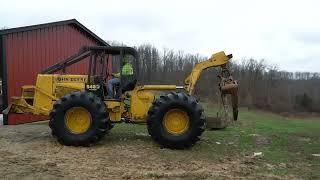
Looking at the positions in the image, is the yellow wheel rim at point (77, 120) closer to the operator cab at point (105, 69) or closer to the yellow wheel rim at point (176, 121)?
the operator cab at point (105, 69)

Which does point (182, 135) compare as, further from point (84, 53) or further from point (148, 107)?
point (84, 53)

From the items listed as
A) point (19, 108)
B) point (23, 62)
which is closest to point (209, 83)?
point (23, 62)

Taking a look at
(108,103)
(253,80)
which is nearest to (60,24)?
(108,103)

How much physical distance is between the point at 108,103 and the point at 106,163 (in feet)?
9.27

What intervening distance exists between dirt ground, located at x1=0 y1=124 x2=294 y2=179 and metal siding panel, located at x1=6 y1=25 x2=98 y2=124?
5.47 m

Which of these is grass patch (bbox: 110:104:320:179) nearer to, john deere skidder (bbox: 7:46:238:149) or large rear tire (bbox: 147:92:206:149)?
large rear tire (bbox: 147:92:206:149)

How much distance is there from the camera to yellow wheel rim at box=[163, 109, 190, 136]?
12.9m

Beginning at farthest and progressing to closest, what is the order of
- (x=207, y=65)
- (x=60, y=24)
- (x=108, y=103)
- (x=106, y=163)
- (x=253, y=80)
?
(x=253, y=80), (x=60, y=24), (x=207, y=65), (x=108, y=103), (x=106, y=163)

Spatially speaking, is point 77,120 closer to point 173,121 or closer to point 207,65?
point 173,121

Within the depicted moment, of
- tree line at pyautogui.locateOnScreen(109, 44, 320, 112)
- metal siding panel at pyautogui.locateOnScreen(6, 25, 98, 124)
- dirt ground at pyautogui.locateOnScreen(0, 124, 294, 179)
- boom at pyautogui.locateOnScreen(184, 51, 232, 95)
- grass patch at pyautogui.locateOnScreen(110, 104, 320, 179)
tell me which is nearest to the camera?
dirt ground at pyautogui.locateOnScreen(0, 124, 294, 179)

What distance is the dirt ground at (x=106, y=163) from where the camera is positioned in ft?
31.7

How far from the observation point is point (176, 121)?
42.5ft

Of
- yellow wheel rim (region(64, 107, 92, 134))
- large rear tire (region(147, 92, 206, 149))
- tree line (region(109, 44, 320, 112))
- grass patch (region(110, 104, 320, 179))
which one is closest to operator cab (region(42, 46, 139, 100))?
yellow wheel rim (region(64, 107, 92, 134))

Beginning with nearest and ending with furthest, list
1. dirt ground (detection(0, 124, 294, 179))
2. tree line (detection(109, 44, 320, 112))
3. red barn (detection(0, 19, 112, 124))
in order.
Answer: dirt ground (detection(0, 124, 294, 179)) → red barn (detection(0, 19, 112, 124)) → tree line (detection(109, 44, 320, 112))
